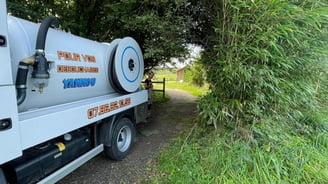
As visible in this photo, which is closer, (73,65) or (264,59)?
(73,65)

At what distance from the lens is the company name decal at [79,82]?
6.85ft

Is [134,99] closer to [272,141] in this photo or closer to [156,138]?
[156,138]

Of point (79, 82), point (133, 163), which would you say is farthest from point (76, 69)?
point (133, 163)

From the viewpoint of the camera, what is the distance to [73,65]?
2.16m

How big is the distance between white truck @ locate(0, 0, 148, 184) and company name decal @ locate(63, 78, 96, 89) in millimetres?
11

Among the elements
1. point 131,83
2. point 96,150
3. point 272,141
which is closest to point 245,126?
point 272,141

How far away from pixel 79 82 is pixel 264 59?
7.73 feet

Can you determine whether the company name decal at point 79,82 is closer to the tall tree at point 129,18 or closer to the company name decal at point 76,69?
the company name decal at point 76,69

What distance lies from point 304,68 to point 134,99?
8.97 feet

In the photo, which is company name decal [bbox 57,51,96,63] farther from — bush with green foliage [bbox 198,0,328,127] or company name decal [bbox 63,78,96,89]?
bush with green foliage [bbox 198,0,328,127]

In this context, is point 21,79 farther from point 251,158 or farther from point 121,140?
point 251,158

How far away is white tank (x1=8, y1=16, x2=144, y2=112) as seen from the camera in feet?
5.41

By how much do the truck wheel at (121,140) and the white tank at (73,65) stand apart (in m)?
0.56

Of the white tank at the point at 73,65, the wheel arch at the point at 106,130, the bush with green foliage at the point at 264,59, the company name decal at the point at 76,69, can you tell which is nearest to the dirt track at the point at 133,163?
the wheel arch at the point at 106,130
